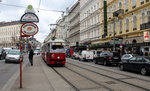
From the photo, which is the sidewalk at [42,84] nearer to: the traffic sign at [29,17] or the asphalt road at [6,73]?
the asphalt road at [6,73]

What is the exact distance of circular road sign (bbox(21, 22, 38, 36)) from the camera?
8.63 meters

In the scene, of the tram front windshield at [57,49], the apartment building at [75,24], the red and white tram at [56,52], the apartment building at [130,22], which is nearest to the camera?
the red and white tram at [56,52]

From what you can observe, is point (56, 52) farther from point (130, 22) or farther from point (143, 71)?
point (130, 22)

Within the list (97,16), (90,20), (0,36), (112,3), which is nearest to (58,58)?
(112,3)

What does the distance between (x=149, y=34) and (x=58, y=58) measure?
14.1 m

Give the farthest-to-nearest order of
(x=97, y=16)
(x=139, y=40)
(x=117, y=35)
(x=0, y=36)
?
(x=0, y=36)
(x=97, y=16)
(x=117, y=35)
(x=139, y=40)

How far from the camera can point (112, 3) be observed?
39094mm

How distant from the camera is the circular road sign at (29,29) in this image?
8633 mm

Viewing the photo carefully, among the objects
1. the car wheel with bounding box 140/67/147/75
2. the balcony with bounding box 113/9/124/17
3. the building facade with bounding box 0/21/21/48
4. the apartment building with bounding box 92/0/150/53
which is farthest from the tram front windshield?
the building facade with bounding box 0/21/21/48

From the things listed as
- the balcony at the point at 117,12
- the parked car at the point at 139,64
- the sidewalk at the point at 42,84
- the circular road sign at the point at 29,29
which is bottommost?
the sidewalk at the point at 42,84

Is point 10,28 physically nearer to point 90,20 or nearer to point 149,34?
point 90,20

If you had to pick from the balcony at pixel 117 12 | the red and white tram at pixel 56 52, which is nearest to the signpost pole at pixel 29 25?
the red and white tram at pixel 56 52

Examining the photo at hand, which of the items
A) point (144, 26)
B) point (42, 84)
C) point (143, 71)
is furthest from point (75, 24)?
point (42, 84)

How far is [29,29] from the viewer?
28.5 feet
